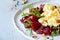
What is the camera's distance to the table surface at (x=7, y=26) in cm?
96

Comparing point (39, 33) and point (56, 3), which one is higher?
point (56, 3)

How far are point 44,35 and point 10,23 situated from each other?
0.69 feet

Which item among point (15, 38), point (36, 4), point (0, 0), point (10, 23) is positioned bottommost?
point (15, 38)

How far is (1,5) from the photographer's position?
4.12 feet

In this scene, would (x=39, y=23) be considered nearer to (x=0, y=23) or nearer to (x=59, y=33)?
(x=59, y=33)

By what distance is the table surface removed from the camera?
0.96 m

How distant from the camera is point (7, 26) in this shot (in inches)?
40.8

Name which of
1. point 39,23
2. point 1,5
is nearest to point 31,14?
point 39,23

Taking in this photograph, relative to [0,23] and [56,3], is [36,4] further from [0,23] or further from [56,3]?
[0,23]

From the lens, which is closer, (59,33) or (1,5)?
(59,33)

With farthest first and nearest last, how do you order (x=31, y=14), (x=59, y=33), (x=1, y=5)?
(x=1, y=5) < (x=31, y=14) < (x=59, y=33)

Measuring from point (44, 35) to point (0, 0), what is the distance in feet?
1.63

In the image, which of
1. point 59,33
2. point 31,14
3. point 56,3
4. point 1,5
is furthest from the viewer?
point 1,5

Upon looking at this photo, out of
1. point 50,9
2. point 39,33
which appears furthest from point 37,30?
point 50,9
